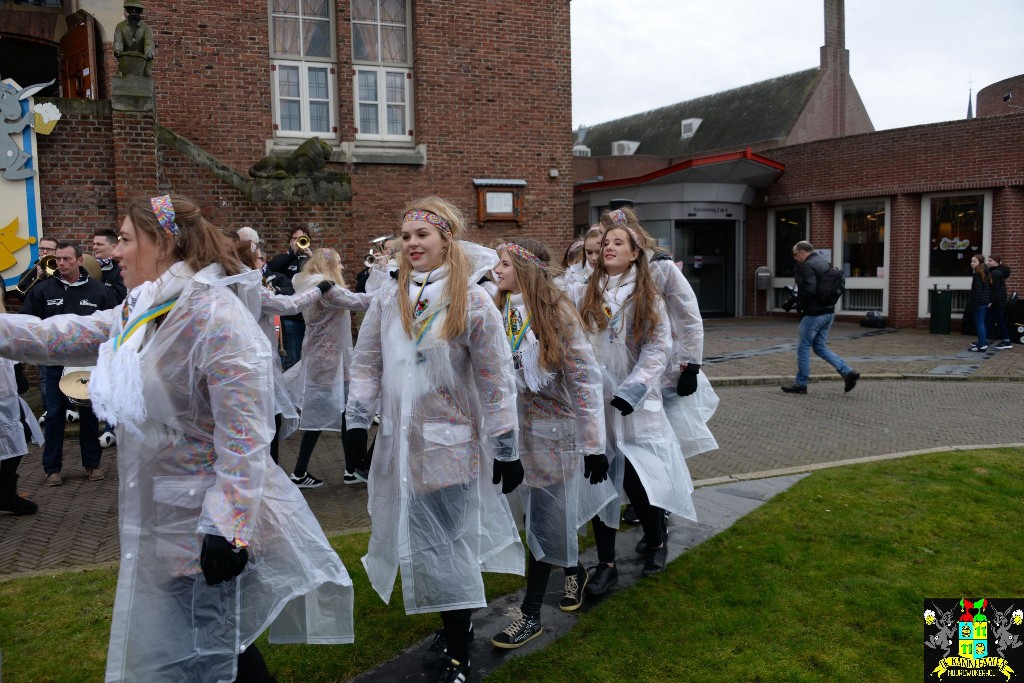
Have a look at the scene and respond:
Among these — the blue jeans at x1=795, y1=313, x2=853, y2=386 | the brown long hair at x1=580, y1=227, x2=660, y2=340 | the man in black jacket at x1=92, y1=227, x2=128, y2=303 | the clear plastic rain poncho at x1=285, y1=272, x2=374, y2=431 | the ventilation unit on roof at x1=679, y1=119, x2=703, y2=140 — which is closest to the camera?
the brown long hair at x1=580, y1=227, x2=660, y2=340

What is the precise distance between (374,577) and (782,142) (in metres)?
29.4

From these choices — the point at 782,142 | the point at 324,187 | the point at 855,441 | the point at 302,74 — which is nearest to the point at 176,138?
the point at 324,187

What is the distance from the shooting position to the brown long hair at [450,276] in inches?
131

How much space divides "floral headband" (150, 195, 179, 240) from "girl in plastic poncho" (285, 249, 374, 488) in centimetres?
388

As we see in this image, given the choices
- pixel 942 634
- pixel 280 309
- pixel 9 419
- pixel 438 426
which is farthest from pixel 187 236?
pixel 9 419

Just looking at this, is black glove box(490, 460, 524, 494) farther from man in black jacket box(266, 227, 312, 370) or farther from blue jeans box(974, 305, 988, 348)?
blue jeans box(974, 305, 988, 348)

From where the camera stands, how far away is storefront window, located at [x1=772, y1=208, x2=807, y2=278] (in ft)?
73.6

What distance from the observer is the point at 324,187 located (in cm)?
1173

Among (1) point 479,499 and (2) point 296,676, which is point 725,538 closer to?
(1) point 479,499

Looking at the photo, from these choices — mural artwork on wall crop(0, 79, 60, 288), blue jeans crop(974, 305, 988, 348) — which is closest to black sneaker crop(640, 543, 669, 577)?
mural artwork on wall crop(0, 79, 60, 288)

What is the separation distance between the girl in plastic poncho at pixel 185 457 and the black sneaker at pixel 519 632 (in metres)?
1.30

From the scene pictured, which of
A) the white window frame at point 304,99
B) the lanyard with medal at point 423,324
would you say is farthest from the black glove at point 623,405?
the white window frame at point 304,99

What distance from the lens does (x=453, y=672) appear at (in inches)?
133

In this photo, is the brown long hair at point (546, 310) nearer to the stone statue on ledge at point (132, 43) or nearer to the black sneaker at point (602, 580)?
the black sneaker at point (602, 580)
